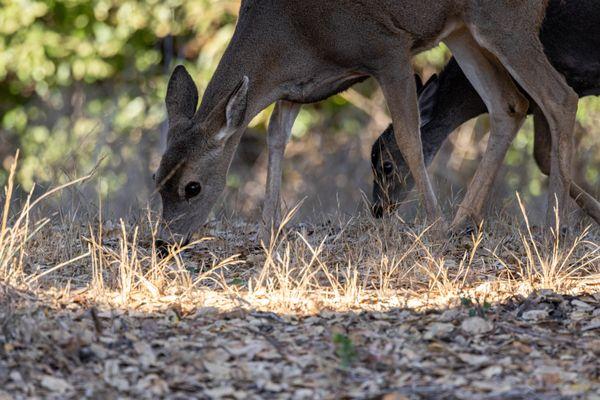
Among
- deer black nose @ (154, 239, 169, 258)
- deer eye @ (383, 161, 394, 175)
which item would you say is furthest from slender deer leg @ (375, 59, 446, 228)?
deer black nose @ (154, 239, 169, 258)

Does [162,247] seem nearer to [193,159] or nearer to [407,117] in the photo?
[193,159]

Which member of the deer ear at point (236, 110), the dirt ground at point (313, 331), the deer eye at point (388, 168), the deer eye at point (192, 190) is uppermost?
the deer ear at point (236, 110)

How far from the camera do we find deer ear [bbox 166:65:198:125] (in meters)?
9.14

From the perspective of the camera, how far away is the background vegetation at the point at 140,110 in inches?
602

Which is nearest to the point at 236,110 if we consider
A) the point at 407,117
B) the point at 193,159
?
the point at 193,159

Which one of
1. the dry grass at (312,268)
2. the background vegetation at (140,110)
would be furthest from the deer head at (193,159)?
the background vegetation at (140,110)

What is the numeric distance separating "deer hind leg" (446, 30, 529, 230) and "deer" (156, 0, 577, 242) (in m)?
0.23

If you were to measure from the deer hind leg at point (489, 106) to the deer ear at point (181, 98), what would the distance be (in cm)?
197

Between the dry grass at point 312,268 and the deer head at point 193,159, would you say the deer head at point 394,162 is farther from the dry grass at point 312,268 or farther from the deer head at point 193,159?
the deer head at point 193,159

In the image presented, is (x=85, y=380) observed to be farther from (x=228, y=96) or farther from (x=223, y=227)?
(x=223, y=227)

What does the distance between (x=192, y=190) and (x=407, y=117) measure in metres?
1.63

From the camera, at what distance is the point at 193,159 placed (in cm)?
893

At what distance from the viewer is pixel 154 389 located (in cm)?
530

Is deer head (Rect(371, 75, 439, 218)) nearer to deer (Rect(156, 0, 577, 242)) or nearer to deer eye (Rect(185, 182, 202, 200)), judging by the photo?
deer (Rect(156, 0, 577, 242))
